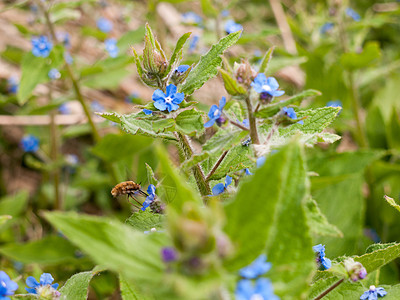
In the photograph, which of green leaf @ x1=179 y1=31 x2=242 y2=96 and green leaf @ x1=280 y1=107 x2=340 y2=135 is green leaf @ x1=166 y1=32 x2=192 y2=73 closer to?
green leaf @ x1=179 y1=31 x2=242 y2=96

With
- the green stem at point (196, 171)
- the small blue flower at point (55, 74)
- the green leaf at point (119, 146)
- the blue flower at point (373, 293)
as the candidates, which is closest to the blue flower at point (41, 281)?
the green stem at point (196, 171)

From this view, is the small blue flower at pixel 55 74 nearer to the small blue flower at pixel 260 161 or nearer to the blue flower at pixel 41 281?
the blue flower at pixel 41 281

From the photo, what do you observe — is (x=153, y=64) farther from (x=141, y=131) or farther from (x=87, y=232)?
(x=87, y=232)

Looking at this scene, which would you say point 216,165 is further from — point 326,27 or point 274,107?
point 326,27

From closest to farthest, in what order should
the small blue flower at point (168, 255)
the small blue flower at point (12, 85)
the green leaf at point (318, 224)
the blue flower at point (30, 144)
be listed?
the small blue flower at point (168, 255), the green leaf at point (318, 224), the blue flower at point (30, 144), the small blue flower at point (12, 85)

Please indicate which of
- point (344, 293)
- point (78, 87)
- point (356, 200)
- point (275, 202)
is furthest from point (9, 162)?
Result: point (275, 202)

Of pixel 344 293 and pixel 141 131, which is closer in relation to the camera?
pixel 141 131
